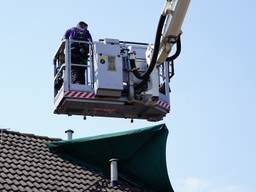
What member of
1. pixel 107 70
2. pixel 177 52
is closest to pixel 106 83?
pixel 107 70

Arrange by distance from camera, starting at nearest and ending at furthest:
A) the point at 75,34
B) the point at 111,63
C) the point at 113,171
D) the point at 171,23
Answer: the point at 171,23
the point at 113,171
the point at 111,63
the point at 75,34

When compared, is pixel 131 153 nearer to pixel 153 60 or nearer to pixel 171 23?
pixel 153 60

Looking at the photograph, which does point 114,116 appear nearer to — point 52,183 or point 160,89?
point 160,89

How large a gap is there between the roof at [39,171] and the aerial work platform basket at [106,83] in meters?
1.05

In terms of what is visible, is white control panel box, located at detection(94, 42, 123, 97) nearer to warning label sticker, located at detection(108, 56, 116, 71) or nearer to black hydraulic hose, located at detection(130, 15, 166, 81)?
warning label sticker, located at detection(108, 56, 116, 71)

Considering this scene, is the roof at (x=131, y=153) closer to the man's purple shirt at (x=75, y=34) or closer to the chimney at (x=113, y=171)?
the chimney at (x=113, y=171)

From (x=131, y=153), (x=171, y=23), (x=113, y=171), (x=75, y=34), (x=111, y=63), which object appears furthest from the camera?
(x=131, y=153)

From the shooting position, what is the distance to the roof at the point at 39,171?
13.3m

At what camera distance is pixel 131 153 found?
49.4 ft

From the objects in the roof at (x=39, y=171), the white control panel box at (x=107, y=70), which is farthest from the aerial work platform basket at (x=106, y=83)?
the roof at (x=39, y=171)

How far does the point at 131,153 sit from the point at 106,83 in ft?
6.23

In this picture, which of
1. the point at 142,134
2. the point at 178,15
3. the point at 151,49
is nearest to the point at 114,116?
the point at 142,134

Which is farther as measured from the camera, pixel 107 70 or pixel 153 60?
pixel 153 60

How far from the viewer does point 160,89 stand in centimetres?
1477
